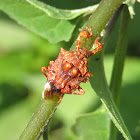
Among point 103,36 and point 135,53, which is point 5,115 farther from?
point 103,36

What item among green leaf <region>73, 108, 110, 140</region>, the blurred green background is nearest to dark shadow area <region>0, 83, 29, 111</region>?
the blurred green background

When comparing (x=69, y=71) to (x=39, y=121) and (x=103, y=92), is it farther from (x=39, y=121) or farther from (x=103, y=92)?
(x=39, y=121)

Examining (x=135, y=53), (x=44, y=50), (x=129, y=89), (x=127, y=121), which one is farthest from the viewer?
(x=44, y=50)

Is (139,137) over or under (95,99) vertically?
over

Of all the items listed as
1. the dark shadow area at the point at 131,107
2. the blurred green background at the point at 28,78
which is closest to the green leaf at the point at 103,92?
the dark shadow area at the point at 131,107

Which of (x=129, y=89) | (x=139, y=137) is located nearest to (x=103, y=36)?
(x=139, y=137)

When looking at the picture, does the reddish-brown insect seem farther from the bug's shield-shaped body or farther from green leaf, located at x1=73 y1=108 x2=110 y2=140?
green leaf, located at x1=73 y1=108 x2=110 y2=140
